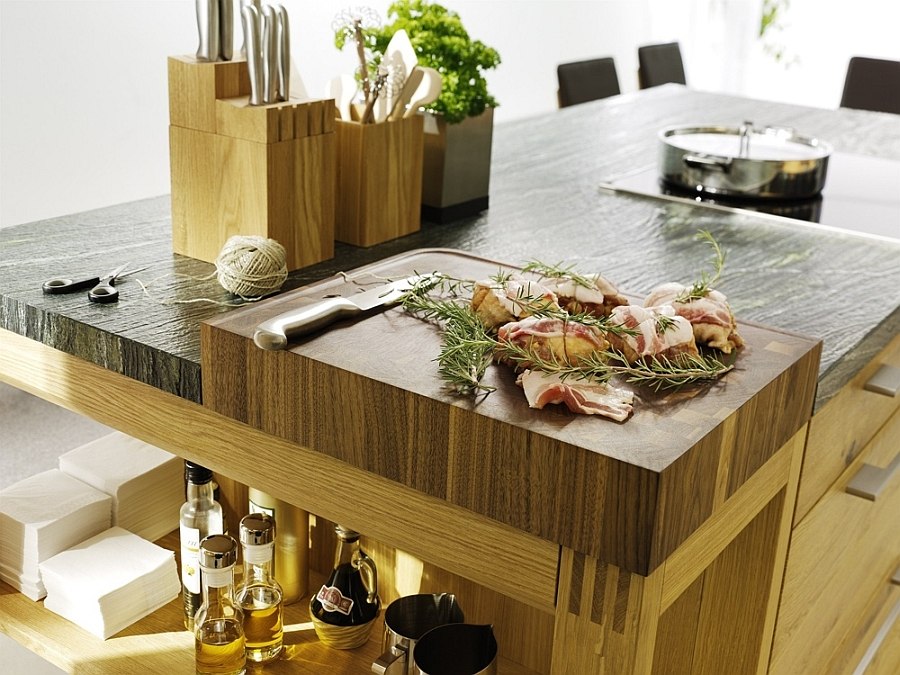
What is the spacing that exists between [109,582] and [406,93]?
72 cm

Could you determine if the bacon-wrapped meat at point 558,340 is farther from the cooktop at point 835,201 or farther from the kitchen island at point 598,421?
the cooktop at point 835,201

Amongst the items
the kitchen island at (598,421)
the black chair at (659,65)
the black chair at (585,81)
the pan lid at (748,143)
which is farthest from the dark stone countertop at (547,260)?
the black chair at (659,65)

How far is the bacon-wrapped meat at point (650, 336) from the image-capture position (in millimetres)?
941

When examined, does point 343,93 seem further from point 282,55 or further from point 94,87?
point 94,87

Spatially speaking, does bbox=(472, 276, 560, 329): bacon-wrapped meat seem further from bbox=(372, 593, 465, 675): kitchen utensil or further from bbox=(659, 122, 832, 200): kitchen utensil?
bbox=(659, 122, 832, 200): kitchen utensil

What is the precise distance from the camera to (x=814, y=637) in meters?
1.48

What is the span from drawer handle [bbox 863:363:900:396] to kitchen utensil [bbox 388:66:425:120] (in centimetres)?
69

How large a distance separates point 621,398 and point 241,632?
0.58m

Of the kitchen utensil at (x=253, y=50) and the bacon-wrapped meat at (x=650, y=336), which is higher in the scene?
the kitchen utensil at (x=253, y=50)

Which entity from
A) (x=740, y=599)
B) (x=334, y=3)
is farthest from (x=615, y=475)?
(x=334, y=3)

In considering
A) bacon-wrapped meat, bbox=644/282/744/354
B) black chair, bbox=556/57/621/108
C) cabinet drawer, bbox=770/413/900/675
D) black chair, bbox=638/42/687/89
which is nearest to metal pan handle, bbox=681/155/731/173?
cabinet drawer, bbox=770/413/900/675

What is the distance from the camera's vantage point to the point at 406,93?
55.1 inches

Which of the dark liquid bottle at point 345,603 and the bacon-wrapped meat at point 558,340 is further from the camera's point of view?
the dark liquid bottle at point 345,603

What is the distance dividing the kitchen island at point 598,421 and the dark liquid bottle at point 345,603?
0.40 feet
